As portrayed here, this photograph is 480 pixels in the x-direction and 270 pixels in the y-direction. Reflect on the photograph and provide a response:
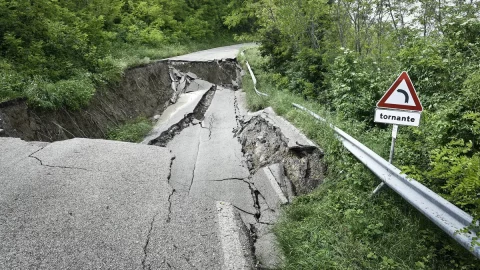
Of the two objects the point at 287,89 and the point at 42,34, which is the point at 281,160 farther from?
the point at 42,34

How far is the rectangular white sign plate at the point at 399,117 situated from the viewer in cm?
464

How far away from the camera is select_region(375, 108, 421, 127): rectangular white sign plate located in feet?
15.2

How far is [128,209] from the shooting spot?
4773 millimetres

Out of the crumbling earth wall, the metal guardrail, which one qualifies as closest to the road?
the crumbling earth wall

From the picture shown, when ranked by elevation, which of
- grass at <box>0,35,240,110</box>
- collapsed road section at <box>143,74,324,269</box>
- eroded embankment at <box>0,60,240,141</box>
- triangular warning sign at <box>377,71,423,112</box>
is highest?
triangular warning sign at <box>377,71,423,112</box>

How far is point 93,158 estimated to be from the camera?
634cm

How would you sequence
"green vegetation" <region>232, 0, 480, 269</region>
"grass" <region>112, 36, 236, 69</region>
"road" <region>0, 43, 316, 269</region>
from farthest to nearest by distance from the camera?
"grass" <region>112, 36, 236, 69</region> < "road" <region>0, 43, 316, 269</region> < "green vegetation" <region>232, 0, 480, 269</region>

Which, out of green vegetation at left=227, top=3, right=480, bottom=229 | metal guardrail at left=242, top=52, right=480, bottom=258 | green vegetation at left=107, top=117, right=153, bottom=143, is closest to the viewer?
metal guardrail at left=242, top=52, right=480, bottom=258

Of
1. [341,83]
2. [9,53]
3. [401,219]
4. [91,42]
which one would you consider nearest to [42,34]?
[9,53]

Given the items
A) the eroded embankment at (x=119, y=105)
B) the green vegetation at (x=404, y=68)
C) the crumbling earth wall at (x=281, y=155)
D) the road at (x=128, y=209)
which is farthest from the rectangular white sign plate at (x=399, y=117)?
the eroded embankment at (x=119, y=105)

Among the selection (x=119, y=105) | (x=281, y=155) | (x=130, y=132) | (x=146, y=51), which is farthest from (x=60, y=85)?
(x=146, y=51)

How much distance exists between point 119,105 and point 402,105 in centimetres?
1053

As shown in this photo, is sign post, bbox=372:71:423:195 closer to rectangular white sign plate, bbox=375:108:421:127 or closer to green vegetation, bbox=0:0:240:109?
rectangular white sign plate, bbox=375:108:421:127

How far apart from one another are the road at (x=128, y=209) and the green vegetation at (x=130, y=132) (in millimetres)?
2722
